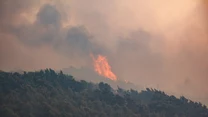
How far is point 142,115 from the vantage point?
7538 centimetres

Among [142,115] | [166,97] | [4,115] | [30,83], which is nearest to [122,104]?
[142,115]

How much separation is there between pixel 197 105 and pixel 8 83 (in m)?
49.0

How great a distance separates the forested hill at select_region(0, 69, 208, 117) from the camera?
199ft

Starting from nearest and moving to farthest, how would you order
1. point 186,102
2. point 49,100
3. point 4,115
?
point 4,115 < point 49,100 < point 186,102

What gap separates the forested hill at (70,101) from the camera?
60531 mm

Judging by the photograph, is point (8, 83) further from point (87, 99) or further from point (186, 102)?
point (186, 102)

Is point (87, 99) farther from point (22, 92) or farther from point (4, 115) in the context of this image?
point (4, 115)

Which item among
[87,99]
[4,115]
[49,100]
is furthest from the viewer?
[87,99]

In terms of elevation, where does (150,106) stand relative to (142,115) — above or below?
above

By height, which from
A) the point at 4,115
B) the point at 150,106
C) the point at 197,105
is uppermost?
the point at 197,105

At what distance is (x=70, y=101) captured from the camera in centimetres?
7369

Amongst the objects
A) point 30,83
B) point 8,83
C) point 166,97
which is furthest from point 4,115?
point 166,97

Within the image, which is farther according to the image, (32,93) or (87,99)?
(87,99)

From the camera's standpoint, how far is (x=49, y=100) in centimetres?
6706
